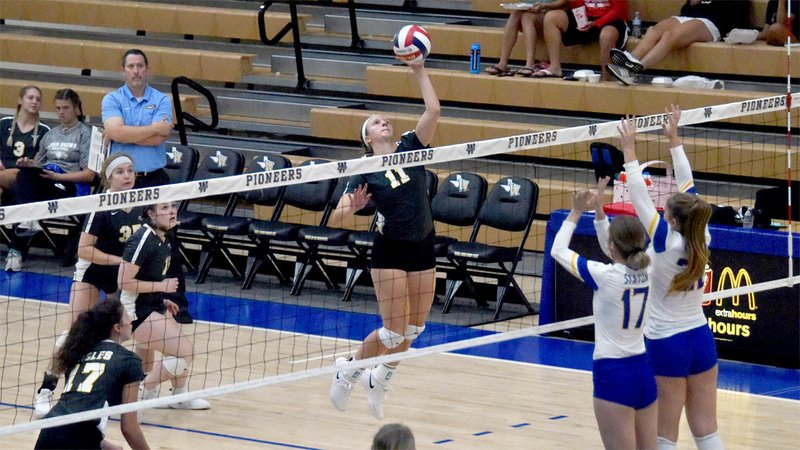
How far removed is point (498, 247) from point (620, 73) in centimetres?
295

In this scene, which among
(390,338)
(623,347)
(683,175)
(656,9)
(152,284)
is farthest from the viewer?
(656,9)

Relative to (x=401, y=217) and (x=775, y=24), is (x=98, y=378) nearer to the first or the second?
(x=401, y=217)

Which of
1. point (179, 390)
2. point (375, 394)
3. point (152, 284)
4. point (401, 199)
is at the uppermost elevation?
point (401, 199)

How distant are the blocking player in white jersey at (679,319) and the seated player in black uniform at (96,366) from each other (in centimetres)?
265

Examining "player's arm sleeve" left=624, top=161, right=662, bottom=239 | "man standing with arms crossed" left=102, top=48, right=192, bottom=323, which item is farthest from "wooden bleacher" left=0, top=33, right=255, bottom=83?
"player's arm sleeve" left=624, top=161, right=662, bottom=239

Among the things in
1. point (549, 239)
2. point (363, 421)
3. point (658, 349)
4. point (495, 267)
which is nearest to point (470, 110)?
point (495, 267)

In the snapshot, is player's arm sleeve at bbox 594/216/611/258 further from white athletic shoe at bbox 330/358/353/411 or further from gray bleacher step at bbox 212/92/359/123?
gray bleacher step at bbox 212/92/359/123

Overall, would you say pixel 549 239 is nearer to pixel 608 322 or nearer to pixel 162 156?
pixel 162 156

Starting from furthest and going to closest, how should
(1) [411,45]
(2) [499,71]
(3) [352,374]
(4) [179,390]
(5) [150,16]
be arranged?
(5) [150,16]
(2) [499,71]
(4) [179,390]
(3) [352,374]
(1) [411,45]

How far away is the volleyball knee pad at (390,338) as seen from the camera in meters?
8.59

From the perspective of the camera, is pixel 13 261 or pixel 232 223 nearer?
pixel 232 223

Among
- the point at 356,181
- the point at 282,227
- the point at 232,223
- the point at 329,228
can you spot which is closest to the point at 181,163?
the point at 232,223

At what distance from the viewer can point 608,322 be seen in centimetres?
673

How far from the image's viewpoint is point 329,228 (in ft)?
42.0
